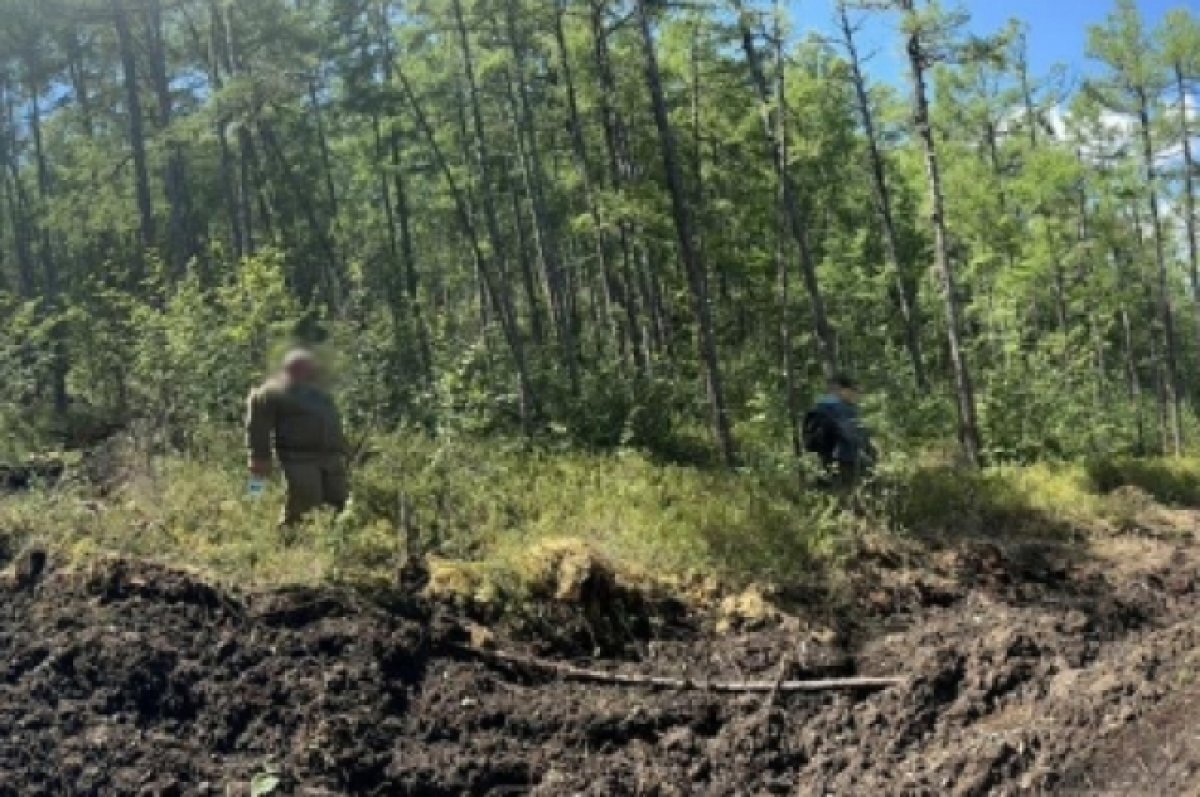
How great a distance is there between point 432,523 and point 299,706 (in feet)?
8.01

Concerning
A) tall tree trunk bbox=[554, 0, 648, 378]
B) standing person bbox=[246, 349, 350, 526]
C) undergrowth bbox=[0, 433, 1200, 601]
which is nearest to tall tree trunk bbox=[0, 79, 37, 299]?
tall tree trunk bbox=[554, 0, 648, 378]

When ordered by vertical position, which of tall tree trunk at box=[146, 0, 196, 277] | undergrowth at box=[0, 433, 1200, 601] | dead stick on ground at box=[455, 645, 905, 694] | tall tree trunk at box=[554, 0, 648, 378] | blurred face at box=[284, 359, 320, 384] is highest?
tall tree trunk at box=[146, 0, 196, 277]

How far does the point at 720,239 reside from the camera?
57.9 ft

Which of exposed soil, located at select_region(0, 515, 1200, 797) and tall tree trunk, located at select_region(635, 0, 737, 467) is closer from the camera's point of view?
exposed soil, located at select_region(0, 515, 1200, 797)

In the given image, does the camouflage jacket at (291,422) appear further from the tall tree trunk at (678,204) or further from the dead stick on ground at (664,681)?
the tall tree trunk at (678,204)

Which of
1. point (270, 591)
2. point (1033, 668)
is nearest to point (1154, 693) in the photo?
point (1033, 668)

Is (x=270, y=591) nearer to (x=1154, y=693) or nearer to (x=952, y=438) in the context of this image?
(x=1154, y=693)

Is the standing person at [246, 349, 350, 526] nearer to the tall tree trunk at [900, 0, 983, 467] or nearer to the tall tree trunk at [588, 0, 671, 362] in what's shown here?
the tall tree trunk at [588, 0, 671, 362]

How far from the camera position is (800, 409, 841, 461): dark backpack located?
1017cm

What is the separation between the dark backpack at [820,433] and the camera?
10.2 meters

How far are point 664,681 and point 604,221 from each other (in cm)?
737

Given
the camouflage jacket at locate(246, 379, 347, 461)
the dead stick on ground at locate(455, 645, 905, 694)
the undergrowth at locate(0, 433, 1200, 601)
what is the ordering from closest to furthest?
the dead stick on ground at locate(455, 645, 905, 694), the undergrowth at locate(0, 433, 1200, 601), the camouflage jacket at locate(246, 379, 347, 461)

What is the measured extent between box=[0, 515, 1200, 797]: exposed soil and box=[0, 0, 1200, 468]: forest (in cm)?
238

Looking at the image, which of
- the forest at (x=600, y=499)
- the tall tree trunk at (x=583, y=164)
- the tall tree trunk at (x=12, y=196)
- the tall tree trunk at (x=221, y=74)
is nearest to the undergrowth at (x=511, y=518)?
the forest at (x=600, y=499)
